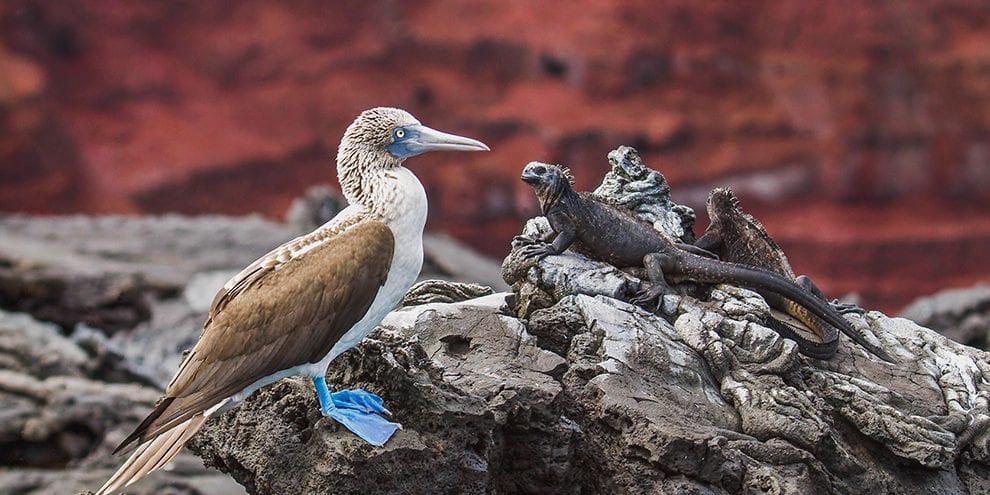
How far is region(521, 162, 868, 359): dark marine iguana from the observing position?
18.3ft

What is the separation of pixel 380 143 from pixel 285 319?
77cm

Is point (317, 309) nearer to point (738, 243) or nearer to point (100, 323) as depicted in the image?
point (738, 243)

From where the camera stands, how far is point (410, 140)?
4617mm

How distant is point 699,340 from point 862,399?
0.75 meters

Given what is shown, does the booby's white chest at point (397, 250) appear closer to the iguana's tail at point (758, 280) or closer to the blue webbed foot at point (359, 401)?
the blue webbed foot at point (359, 401)

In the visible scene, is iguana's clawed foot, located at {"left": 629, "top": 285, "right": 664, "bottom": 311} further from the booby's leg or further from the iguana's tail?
the booby's leg

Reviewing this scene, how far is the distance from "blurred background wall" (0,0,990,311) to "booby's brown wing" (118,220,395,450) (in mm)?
10049

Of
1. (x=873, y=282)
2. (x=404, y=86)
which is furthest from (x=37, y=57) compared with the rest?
(x=873, y=282)

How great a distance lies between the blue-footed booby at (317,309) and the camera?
4.25m

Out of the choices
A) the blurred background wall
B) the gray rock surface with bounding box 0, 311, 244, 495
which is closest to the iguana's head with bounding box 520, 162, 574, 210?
the gray rock surface with bounding box 0, 311, 244, 495

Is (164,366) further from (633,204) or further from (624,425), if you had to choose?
(624,425)

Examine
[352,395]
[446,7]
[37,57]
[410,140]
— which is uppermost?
[446,7]

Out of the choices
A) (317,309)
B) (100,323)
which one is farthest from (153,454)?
(100,323)

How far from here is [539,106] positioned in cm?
1451
